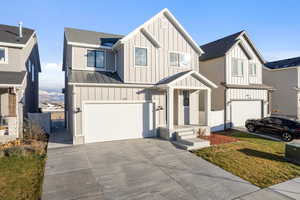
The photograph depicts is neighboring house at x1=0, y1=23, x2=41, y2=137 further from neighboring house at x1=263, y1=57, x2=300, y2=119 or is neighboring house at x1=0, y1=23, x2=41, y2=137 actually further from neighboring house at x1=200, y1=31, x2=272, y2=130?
neighboring house at x1=263, y1=57, x2=300, y2=119

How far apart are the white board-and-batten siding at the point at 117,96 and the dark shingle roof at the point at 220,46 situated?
7741 millimetres

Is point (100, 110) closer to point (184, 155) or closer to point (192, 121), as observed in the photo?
point (184, 155)

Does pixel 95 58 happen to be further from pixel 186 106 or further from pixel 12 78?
pixel 186 106

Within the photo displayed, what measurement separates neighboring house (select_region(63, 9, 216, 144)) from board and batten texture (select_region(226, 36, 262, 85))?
3.73m

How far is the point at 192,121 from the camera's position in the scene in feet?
43.9

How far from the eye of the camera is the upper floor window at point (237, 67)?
15.4 metres

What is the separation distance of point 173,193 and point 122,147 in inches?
191

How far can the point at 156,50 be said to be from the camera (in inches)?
475

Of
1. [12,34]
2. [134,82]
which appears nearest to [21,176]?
[134,82]

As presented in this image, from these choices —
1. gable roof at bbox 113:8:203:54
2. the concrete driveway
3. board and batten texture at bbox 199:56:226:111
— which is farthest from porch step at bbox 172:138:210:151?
gable roof at bbox 113:8:203:54

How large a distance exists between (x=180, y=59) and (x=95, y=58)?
20.9 ft

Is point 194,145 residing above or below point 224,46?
below

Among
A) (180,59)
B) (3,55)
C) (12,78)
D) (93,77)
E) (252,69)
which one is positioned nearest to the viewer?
(12,78)

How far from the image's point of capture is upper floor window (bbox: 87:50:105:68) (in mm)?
12008
